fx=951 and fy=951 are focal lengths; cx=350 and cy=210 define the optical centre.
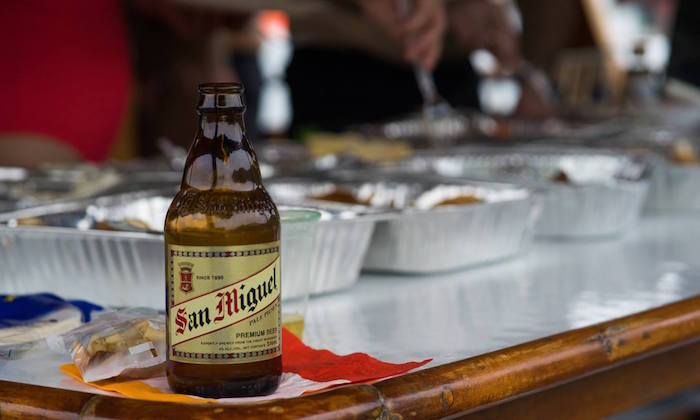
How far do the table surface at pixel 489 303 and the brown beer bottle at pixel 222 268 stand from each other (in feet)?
0.32

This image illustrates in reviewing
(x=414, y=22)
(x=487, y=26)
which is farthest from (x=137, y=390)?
(x=487, y=26)

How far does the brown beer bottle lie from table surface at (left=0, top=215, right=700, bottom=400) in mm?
98

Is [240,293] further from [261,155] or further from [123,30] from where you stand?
[123,30]

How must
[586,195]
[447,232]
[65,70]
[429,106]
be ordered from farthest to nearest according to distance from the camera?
[429,106] → [65,70] → [586,195] → [447,232]

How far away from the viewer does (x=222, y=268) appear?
0.59 meters

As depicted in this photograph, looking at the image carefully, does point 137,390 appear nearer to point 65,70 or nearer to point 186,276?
point 186,276

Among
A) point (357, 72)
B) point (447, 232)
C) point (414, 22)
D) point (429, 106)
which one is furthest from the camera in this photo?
point (357, 72)

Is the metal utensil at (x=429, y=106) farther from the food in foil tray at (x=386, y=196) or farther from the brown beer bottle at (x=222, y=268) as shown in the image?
the brown beer bottle at (x=222, y=268)

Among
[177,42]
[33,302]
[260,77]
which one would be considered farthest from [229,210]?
[260,77]

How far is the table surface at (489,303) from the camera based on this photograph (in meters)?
0.78

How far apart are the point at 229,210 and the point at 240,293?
0.18 ft

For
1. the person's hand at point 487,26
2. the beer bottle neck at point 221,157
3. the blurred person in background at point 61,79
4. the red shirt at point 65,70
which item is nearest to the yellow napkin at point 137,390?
the beer bottle neck at point 221,157

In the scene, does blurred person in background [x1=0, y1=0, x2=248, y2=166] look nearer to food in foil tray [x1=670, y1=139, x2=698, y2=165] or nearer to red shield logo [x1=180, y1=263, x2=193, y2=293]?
food in foil tray [x1=670, y1=139, x2=698, y2=165]

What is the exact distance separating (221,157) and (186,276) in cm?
8
